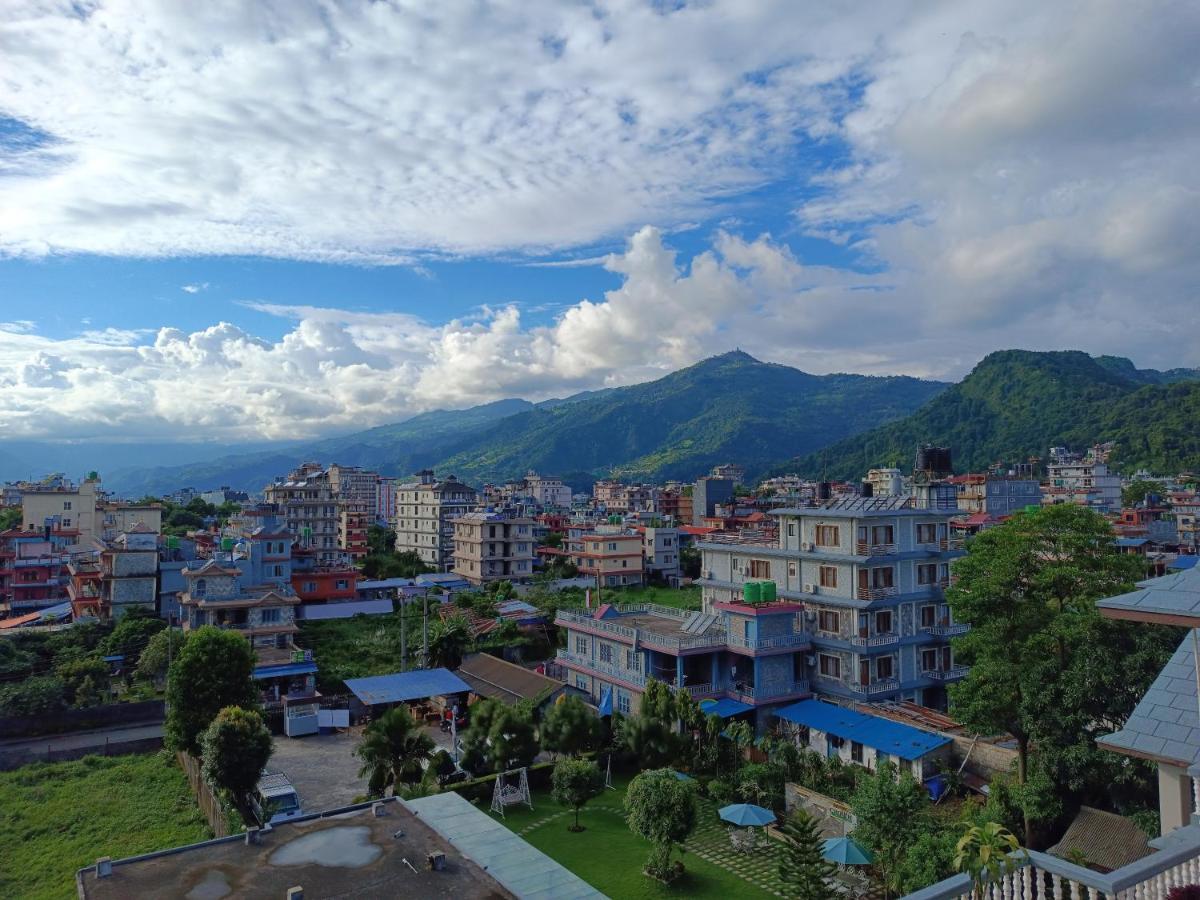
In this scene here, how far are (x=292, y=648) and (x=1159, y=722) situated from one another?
3689 centimetres

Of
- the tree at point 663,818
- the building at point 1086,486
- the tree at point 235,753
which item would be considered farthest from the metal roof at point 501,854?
the building at point 1086,486

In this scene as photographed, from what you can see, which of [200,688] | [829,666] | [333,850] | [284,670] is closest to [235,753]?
[200,688]

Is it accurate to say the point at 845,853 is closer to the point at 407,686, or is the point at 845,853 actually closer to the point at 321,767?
the point at 321,767

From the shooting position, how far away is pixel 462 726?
99.5 ft

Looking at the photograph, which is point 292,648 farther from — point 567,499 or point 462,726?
point 567,499

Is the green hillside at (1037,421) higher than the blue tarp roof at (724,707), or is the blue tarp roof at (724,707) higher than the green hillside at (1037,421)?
the green hillside at (1037,421)

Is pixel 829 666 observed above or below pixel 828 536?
below

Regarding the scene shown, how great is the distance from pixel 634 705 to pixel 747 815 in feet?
36.5

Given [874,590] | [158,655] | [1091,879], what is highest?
[1091,879]

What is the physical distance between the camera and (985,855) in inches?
289

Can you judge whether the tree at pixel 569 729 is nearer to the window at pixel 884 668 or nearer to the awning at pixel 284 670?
the window at pixel 884 668

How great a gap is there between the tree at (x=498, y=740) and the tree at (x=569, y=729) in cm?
51

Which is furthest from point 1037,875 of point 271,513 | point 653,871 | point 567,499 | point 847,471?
point 847,471

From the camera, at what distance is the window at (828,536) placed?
28506 millimetres
